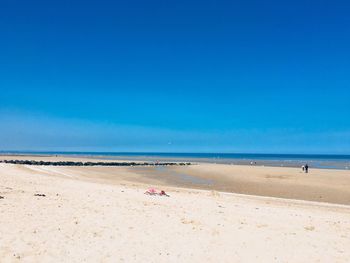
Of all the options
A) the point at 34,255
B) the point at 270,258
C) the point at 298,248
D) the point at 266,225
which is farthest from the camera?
the point at 266,225

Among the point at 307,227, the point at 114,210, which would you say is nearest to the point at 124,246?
the point at 114,210

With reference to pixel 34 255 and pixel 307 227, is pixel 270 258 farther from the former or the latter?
pixel 34 255

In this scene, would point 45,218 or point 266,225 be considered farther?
point 266,225

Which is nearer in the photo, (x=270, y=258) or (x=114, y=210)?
(x=270, y=258)

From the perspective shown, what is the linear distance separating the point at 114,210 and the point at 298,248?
7.14 metres

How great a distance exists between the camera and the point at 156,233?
38.2ft

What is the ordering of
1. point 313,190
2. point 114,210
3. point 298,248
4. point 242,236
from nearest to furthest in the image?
point 298,248 < point 242,236 < point 114,210 < point 313,190

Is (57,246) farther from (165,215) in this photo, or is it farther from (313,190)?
(313,190)

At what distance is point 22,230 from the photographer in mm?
10969

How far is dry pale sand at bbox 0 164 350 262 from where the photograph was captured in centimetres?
962

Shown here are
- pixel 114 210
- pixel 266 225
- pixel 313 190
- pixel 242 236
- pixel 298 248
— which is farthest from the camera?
pixel 313 190

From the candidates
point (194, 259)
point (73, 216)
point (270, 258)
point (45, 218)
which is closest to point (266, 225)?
point (270, 258)

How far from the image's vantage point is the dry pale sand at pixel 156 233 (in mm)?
9625

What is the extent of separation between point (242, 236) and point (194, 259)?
2.71 meters
